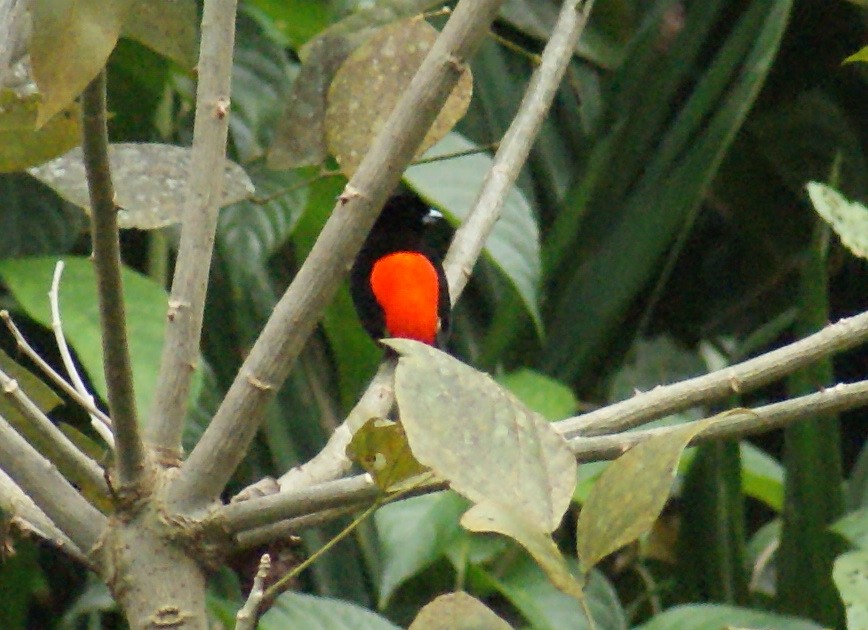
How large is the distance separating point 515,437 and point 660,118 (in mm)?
2295

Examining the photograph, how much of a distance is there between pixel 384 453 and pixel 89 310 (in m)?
1.11

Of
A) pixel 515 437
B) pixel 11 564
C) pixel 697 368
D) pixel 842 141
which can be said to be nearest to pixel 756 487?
pixel 697 368

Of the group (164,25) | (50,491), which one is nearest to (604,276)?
(164,25)

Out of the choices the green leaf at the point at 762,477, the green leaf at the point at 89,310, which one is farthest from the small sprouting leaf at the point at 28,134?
the green leaf at the point at 762,477

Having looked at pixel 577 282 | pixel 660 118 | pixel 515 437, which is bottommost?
pixel 515 437

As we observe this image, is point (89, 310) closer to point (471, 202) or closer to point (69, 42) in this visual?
point (471, 202)

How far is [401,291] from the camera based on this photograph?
212 centimetres

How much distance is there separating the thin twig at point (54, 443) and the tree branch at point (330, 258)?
0.05 m

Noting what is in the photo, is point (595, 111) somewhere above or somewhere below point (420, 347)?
above

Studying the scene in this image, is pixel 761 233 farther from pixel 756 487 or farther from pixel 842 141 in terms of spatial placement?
pixel 756 487

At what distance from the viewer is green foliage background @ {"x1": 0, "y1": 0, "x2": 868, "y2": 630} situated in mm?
1845

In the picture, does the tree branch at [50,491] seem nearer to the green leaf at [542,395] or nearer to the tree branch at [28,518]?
the tree branch at [28,518]

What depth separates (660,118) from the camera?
263 centimetres

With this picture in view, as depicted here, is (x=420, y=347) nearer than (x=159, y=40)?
Yes
